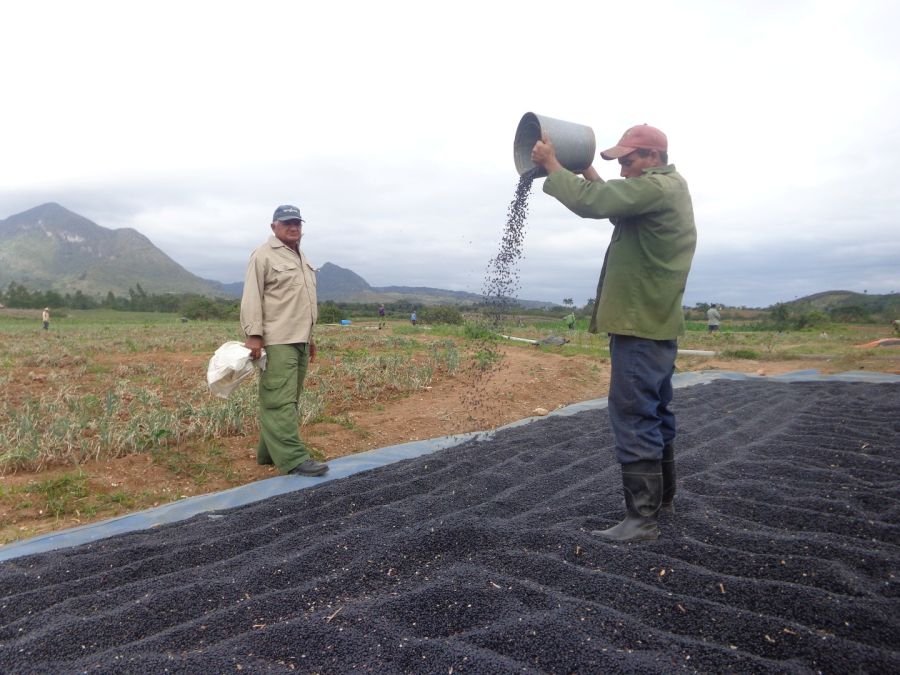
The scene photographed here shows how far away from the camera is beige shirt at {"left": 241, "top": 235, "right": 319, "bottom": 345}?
374 centimetres

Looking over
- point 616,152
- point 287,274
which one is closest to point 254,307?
point 287,274

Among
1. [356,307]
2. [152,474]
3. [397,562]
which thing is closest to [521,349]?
[152,474]

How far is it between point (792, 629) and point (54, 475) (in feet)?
14.2

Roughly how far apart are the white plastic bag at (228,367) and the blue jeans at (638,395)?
242 cm

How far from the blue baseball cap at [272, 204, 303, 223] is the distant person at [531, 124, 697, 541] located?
2096 mm

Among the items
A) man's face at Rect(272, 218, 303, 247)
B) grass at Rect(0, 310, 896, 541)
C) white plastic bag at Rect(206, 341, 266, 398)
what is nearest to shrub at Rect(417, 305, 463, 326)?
grass at Rect(0, 310, 896, 541)

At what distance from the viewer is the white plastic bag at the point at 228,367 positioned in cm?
362

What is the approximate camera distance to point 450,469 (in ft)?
11.4

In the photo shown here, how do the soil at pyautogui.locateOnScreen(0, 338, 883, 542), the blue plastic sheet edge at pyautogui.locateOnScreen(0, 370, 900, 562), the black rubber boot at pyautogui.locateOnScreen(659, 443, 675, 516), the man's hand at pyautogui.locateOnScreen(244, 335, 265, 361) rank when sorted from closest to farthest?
the black rubber boot at pyautogui.locateOnScreen(659, 443, 675, 516) → the blue plastic sheet edge at pyautogui.locateOnScreen(0, 370, 900, 562) → the soil at pyautogui.locateOnScreen(0, 338, 883, 542) → the man's hand at pyautogui.locateOnScreen(244, 335, 265, 361)

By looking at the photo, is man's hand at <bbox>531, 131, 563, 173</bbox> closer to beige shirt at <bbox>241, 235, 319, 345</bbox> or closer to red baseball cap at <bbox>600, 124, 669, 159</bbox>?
red baseball cap at <bbox>600, 124, 669, 159</bbox>

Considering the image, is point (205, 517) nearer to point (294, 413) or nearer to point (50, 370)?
point (294, 413)

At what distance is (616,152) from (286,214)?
7.68ft

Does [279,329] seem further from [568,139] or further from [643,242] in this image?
[643,242]

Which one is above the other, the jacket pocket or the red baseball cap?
the red baseball cap
